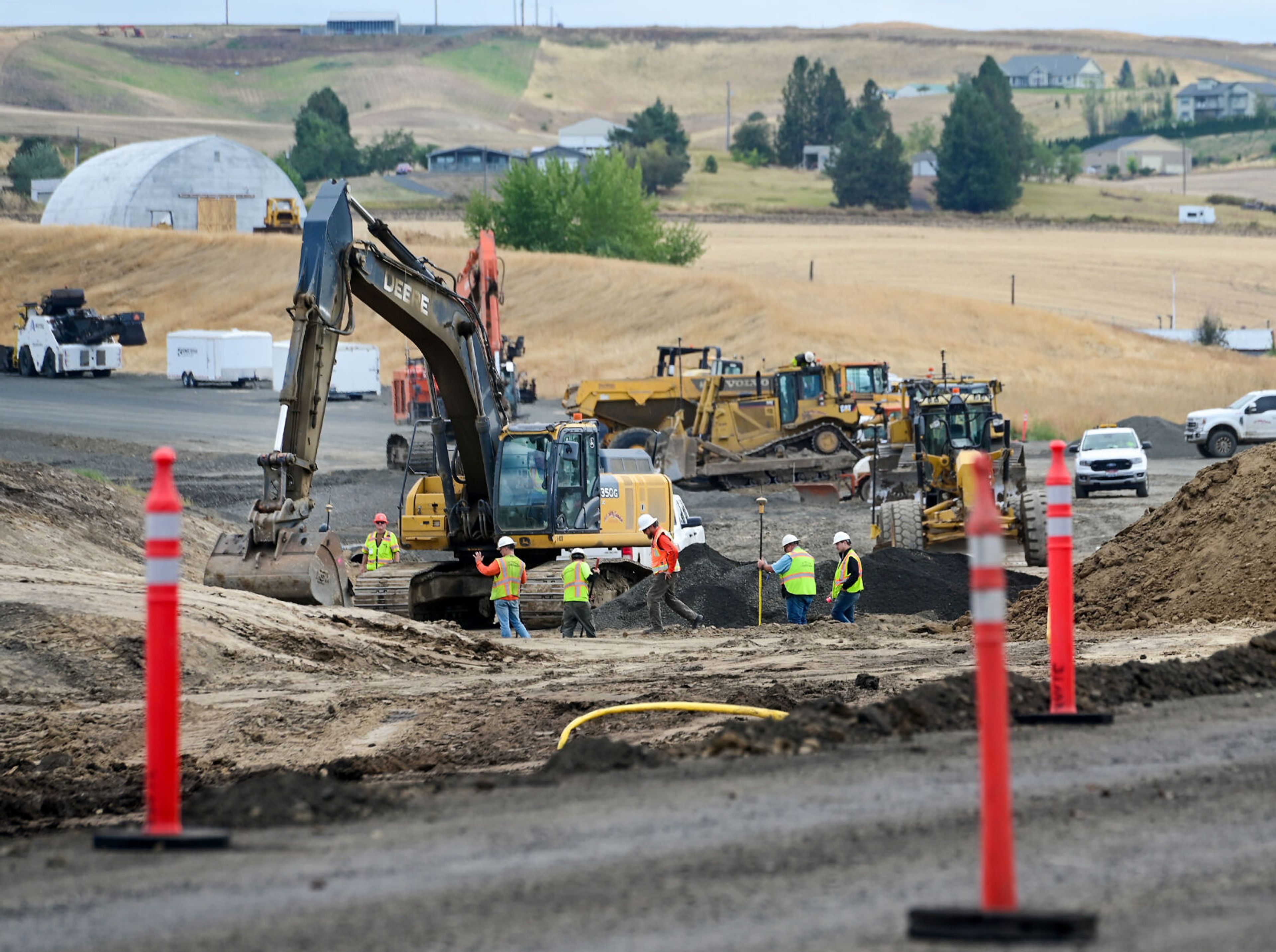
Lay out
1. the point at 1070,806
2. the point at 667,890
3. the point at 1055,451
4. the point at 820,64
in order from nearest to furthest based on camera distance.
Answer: the point at 667,890 < the point at 1070,806 < the point at 1055,451 < the point at 820,64

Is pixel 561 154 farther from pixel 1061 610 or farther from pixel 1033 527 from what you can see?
pixel 1061 610

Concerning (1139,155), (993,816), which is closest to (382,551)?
(993,816)

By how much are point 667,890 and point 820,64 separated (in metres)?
171

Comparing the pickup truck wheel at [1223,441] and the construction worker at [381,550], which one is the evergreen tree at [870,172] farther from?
the construction worker at [381,550]

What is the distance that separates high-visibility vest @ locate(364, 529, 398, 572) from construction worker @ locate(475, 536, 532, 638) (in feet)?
7.91

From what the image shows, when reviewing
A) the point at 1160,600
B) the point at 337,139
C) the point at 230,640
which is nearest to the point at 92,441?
the point at 230,640

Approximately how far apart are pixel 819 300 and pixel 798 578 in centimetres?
5804

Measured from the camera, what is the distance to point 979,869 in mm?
5309

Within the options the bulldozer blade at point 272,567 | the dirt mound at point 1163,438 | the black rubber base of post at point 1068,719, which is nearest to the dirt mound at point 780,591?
the bulldozer blade at point 272,567

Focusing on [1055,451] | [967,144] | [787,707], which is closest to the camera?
[1055,451]

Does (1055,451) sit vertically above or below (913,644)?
above

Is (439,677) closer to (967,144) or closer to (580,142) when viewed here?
(967,144)

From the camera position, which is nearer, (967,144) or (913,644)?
(913,644)

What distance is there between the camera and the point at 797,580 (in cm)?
1831
